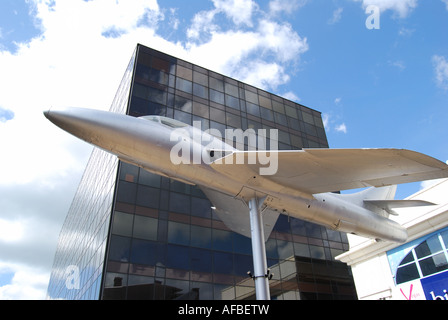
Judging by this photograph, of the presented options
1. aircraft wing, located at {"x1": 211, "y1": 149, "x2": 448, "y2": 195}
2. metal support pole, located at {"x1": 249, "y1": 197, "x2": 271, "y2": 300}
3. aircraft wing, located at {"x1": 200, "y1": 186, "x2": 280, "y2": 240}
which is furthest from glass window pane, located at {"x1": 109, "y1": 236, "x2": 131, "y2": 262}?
aircraft wing, located at {"x1": 211, "y1": 149, "x2": 448, "y2": 195}

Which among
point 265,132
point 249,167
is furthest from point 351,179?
point 265,132

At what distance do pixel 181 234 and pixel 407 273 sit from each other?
13.1 meters

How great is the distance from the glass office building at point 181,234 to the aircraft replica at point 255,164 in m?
10.4

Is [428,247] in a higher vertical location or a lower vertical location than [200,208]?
lower

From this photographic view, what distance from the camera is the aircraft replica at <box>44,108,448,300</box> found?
978 centimetres

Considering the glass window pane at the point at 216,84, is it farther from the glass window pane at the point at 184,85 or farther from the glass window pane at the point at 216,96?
the glass window pane at the point at 184,85

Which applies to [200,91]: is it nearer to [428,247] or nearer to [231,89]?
[231,89]

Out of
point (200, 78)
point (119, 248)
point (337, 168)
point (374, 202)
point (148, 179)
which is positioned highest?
point (200, 78)

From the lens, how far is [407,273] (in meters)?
16.0

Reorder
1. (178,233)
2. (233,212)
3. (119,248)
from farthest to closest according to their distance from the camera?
(178,233), (119,248), (233,212)

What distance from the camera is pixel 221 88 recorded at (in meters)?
30.7

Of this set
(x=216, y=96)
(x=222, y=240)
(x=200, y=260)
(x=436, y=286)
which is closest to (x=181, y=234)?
(x=200, y=260)
